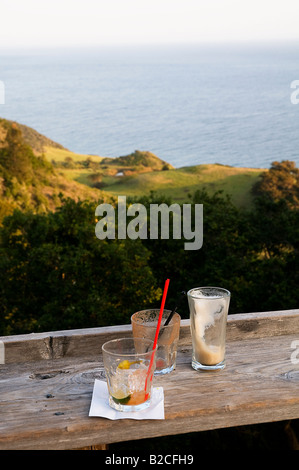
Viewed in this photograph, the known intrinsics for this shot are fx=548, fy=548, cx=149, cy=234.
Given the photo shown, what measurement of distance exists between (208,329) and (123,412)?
10.9 inches

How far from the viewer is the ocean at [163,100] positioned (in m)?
9.42

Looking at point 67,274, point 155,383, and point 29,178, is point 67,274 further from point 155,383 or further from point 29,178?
point 29,178

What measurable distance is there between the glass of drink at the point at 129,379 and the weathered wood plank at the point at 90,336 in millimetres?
268

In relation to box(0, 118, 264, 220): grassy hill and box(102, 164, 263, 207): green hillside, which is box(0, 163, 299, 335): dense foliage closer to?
box(102, 164, 263, 207): green hillside

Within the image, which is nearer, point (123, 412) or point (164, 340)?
point (123, 412)

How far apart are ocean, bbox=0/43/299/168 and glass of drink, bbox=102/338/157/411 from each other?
810cm

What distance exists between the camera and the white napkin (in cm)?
101

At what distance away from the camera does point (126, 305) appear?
5.09m

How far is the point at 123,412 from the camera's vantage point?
1031 millimetres

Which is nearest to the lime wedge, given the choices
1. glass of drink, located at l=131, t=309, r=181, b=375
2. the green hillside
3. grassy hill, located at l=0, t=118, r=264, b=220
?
glass of drink, located at l=131, t=309, r=181, b=375

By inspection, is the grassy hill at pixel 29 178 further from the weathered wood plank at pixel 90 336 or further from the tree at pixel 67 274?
the weathered wood plank at pixel 90 336

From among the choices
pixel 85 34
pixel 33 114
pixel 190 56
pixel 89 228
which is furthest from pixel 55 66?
pixel 89 228

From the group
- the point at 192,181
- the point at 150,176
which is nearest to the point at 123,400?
the point at 192,181

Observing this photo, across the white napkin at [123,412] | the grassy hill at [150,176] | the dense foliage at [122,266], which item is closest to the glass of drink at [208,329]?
the white napkin at [123,412]
